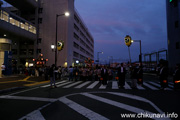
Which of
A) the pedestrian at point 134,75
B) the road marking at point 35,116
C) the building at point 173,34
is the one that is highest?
the building at point 173,34

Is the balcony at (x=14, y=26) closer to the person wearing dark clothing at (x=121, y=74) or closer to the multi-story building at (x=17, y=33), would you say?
the multi-story building at (x=17, y=33)

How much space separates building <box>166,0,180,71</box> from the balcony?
107 ft

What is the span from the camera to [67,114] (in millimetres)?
4195

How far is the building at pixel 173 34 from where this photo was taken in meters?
26.3

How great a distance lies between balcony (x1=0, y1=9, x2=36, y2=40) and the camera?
72.7ft

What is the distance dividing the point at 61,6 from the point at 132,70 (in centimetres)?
3267

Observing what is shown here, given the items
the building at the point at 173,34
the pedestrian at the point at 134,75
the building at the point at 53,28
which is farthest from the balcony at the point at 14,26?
the building at the point at 173,34

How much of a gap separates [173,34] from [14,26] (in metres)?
33.7

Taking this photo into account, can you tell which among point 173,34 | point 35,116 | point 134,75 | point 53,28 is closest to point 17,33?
point 53,28

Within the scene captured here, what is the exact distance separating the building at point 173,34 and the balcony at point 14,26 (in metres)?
32.5

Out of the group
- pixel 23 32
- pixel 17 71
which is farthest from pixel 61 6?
Answer: pixel 17 71

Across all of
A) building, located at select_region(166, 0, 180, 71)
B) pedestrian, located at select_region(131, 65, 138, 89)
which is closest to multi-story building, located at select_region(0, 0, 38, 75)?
pedestrian, located at select_region(131, 65, 138, 89)

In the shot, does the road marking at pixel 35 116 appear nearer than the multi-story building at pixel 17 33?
Yes

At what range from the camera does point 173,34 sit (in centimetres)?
2769
